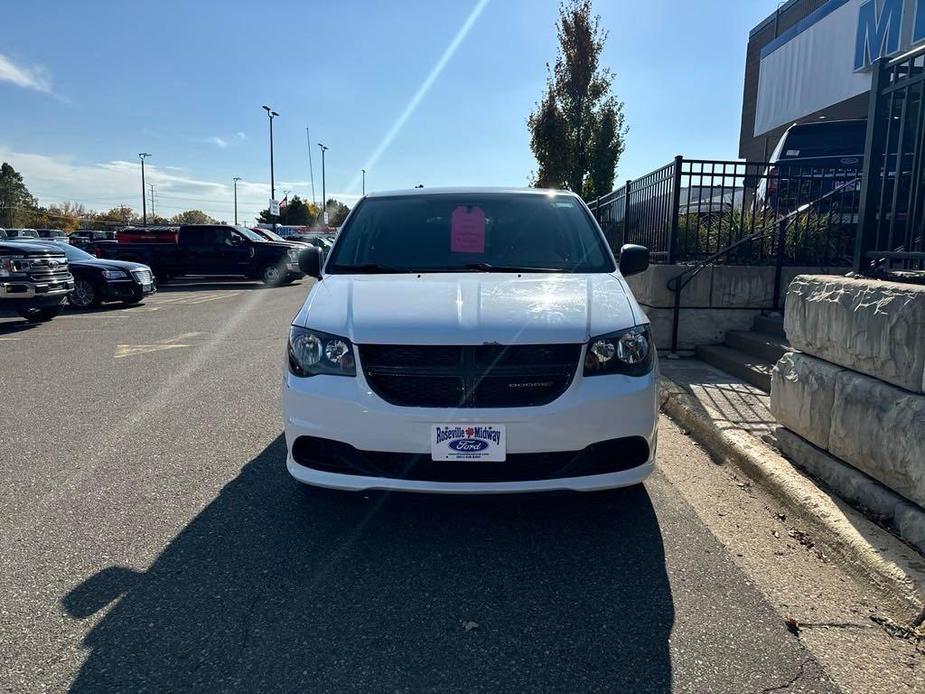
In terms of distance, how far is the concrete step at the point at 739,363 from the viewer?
5.80 meters

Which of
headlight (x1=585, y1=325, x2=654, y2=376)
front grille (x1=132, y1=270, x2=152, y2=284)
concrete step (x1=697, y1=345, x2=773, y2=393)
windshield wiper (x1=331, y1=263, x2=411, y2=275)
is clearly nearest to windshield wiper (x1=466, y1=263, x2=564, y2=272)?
windshield wiper (x1=331, y1=263, x2=411, y2=275)

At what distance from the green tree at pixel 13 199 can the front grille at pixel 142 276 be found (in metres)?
76.9

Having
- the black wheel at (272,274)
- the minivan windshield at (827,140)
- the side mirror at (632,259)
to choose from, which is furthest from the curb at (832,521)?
the black wheel at (272,274)

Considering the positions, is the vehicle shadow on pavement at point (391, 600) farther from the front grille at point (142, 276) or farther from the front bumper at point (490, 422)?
the front grille at point (142, 276)

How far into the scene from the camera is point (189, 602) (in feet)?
8.52

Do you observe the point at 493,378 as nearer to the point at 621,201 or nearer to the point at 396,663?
the point at 396,663

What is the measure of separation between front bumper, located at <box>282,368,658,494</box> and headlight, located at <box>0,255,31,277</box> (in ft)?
32.1

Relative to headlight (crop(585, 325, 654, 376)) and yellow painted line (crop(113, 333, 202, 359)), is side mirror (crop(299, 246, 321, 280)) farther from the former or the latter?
yellow painted line (crop(113, 333, 202, 359))

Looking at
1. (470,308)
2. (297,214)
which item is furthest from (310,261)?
(297,214)

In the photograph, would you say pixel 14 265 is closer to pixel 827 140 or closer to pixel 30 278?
pixel 30 278

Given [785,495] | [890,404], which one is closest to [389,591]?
[785,495]

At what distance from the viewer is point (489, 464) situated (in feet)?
9.53

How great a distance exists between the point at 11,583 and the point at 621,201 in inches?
355

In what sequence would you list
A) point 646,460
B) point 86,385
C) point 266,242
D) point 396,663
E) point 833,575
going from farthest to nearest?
point 266,242 → point 86,385 → point 646,460 → point 833,575 → point 396,663
